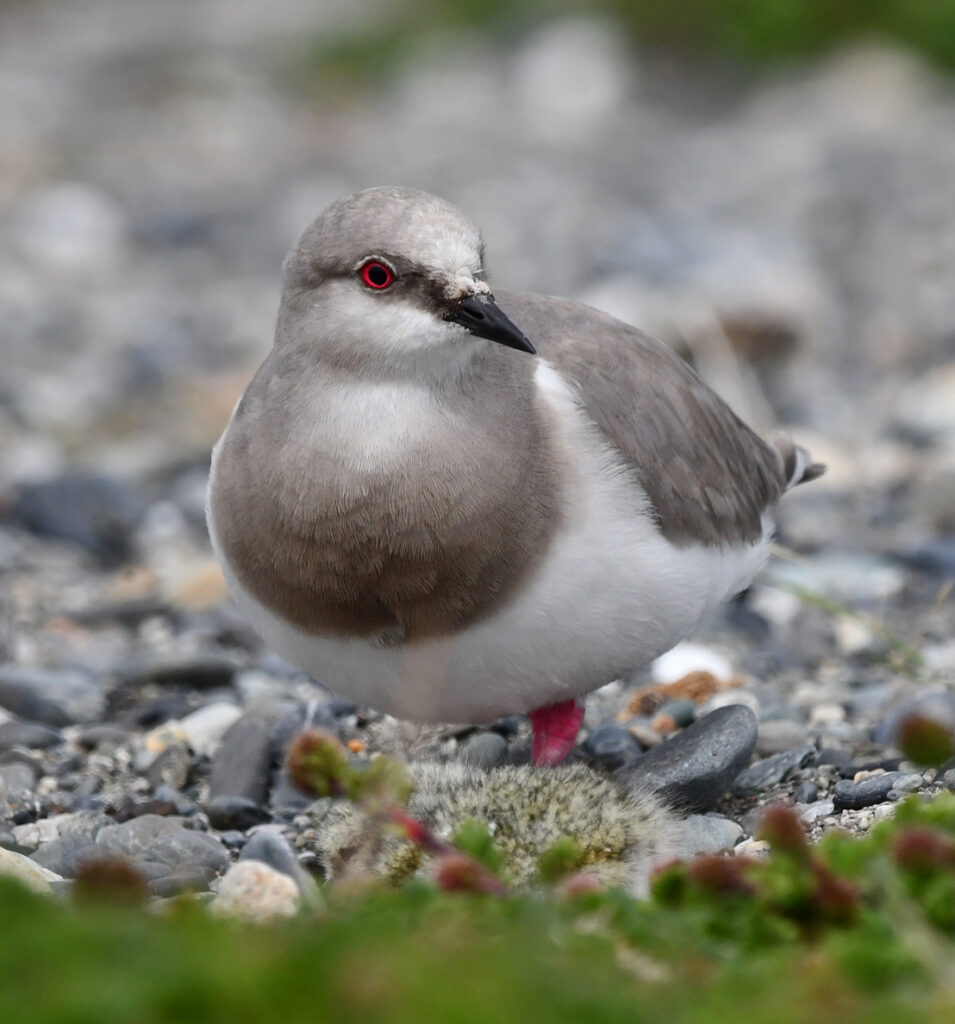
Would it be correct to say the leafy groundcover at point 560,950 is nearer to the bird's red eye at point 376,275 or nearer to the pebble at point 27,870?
the pebble at point 27,870

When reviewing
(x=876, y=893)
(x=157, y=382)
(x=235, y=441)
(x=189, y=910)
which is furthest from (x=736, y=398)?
(x=189, y=910)

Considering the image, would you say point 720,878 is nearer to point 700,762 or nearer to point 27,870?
point 700,762

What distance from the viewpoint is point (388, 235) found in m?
5.06

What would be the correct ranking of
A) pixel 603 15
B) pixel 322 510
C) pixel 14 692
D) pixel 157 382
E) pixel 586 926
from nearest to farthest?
pixel 586 926 → pixel 322 510 → pixel 14 692 → pixel 157 382 → pixel 603 15

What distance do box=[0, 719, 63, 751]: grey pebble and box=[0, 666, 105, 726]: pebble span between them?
22 centimetres

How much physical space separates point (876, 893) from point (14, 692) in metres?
4.03

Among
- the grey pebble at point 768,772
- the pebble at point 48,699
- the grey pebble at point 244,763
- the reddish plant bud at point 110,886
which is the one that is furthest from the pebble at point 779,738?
the reddish plant bud at point 110,886

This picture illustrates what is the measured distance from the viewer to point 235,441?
17.6ft

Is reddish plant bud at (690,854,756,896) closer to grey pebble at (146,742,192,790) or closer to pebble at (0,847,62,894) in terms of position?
pebble at (0,847,62,894)

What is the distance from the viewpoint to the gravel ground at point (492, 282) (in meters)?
5.83

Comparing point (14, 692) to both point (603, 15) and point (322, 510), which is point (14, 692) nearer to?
point (322, 510)

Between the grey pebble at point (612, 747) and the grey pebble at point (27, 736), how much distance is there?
74.4 inches

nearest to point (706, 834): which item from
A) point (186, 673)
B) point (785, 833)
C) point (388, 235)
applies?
point (785, 833)

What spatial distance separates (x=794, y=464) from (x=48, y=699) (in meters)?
3.00
